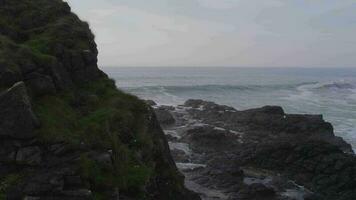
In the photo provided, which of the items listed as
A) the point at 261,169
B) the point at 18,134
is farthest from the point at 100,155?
the point at 261,169

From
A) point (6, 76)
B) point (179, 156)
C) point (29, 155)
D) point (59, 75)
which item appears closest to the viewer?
point (29, 155)

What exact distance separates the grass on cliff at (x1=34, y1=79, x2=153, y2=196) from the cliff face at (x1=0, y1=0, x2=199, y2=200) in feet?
0.09

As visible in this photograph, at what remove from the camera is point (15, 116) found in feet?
43.1

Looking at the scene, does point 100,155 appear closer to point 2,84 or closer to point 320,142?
point 2,84

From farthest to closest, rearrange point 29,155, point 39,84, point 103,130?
1. point 39,84
2. point 103,130
3. point 29,155

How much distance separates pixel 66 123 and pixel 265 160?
1617cm

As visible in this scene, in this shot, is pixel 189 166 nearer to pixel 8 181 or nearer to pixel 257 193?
pixel 257 193

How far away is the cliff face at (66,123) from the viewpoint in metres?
12.9

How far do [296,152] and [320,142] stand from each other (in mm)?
1490

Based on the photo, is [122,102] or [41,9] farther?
[41,9]

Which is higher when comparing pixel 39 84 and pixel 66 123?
pixel 39 84

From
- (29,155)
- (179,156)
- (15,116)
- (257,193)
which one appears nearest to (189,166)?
(179,156)

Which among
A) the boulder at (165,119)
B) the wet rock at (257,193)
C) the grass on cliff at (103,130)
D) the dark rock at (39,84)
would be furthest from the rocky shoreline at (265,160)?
the dark rock at (39,84)

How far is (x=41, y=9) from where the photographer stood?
61.8ft
